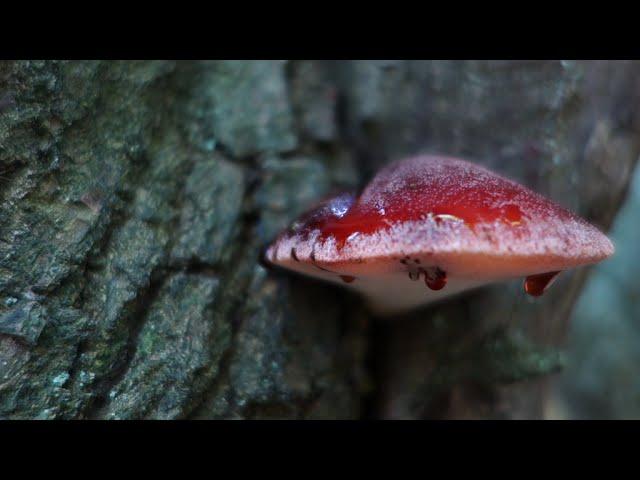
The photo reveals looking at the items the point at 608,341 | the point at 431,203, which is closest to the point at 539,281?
the point at 431,203

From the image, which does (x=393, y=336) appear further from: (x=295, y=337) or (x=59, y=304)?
(x=59, y=304)

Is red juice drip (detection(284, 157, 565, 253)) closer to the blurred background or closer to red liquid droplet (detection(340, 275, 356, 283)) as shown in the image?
red liquid droplet (detection(340, 275, 356, 283))

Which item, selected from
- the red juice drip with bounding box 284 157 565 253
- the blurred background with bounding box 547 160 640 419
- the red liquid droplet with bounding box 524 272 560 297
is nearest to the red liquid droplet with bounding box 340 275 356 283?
the red juice drip with bounding box 284 157 565 253

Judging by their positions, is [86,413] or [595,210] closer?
[86,413]

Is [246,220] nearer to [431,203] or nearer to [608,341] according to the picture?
[431,203]

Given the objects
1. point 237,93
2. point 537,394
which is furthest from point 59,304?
point 537,394

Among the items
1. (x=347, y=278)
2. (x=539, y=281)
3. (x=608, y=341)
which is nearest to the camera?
(x=539, y=281)
